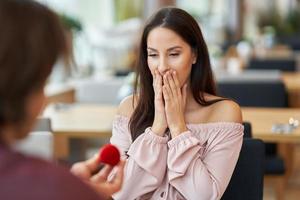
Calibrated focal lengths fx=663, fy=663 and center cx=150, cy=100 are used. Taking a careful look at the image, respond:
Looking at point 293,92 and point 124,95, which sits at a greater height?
point 124,95

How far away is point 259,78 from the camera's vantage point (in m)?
4.73

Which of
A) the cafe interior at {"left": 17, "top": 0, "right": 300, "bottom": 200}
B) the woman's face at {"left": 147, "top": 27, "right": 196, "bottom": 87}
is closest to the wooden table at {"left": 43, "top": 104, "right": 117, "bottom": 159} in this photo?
the cafe interior at {"left": 17, "top": 0, "right": 300, "bottom": 200}

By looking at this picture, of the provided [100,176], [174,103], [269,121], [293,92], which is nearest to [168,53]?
[174,103]

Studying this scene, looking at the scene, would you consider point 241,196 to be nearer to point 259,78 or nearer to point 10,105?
point 10,105

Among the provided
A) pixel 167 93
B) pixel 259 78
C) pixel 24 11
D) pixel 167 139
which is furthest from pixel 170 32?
pixel 259 78

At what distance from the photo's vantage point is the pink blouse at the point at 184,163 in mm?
1834

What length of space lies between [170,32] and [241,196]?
0.58 m

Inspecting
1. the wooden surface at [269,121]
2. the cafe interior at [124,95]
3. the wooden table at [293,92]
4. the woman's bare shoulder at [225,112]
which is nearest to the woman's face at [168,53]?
the woman's bare shoulder at [225,112]

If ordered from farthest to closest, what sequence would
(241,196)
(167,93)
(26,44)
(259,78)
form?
1. (259,78)
2. (241,196)
3. (167,93)
4. (26,44)

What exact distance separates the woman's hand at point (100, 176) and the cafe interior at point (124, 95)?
0.25ft

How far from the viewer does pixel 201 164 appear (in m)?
1.86

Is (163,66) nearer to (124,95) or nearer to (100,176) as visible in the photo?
(100,176)

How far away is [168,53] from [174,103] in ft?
0.54

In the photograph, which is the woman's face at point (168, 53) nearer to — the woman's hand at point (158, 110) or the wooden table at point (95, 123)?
the woman's hand at point (158, 110)
